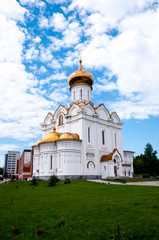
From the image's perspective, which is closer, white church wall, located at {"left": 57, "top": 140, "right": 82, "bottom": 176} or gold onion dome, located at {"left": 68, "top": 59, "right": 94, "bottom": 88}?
white church wall, located at {"left": 57, "top": 140, "right": 82, "bottom": 176}

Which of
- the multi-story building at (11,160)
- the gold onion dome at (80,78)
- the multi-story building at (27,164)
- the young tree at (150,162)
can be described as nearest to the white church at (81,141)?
the gold onion dome at (80,78)

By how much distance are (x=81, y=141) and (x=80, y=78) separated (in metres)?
11.9


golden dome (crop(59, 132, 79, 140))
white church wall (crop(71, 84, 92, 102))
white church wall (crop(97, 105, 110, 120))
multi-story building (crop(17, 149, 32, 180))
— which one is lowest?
multi-story building (crop(17, 149, 32, 180))

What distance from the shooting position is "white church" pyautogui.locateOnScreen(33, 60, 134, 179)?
90.2ft

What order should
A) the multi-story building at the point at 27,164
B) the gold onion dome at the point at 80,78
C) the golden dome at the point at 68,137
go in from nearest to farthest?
the golden dome at the point at 68,137
the gold onion dome at the point at 80,78
the multi-story building at the point at 27,164

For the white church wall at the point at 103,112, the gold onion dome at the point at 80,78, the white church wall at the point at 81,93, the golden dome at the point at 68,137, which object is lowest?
the golden dome at the point at 68,137

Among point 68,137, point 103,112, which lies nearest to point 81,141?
point 68,137

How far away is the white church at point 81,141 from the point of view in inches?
1082

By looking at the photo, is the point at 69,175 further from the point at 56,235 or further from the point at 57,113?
the point at 56,235

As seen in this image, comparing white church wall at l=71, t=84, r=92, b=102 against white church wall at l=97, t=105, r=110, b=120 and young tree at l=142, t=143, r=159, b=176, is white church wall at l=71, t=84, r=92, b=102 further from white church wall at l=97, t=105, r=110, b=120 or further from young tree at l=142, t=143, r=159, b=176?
young tree at l=142, t=143, r=159, b=176

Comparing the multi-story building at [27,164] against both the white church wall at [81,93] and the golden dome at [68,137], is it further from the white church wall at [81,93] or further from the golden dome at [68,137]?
the golden dome at [68,137]

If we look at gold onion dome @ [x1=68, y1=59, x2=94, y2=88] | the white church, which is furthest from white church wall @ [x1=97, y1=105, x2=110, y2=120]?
gold onion dome @ [x1=68, y1=59, x2=94, y2=88]

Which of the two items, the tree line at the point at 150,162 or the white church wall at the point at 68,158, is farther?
the tree line at the point at 150,162

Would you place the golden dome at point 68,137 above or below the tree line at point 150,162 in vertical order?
above
